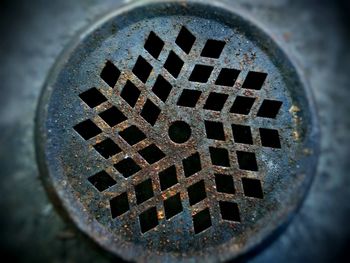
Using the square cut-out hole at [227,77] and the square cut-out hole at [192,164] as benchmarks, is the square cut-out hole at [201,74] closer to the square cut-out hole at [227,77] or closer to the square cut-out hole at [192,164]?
the square cut-out hole at [227,77]

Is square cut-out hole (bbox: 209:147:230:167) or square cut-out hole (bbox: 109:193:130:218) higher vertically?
square cut-out hole (bbox: 209:147:230:167)

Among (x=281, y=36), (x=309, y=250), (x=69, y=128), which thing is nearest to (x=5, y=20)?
(x=69, y=128)

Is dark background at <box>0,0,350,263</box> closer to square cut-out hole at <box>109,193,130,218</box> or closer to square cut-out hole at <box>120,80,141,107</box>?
square cut-out hole at <box>109,193,130,218</box>

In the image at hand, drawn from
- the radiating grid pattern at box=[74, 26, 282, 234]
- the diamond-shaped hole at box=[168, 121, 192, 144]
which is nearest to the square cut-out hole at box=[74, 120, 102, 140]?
the radiating grid pattern at box=[74, 26, 282, 234]

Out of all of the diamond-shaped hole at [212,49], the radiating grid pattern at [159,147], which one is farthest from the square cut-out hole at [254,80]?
the diamond-shaped hole at [212,49]

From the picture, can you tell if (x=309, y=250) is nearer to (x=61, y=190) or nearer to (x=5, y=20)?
(x=61, y=190)
